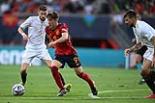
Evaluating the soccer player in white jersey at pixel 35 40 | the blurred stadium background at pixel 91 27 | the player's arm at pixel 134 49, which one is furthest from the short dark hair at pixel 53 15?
the blurred stadium background at pixel 91 27

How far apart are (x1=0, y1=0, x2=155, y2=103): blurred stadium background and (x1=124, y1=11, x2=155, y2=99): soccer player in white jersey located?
57.2 feet

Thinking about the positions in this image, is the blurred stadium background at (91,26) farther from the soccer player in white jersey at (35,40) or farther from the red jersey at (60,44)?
the red jersey at (60,44)

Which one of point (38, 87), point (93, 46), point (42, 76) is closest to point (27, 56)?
point (38, 87)

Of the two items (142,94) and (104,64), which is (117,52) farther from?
(142,94)

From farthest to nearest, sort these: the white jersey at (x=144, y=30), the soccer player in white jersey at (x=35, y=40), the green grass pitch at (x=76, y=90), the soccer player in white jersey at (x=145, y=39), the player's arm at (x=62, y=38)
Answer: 1. the soccer player in white jersey at (x=35, y=40)
2. the player's arm at (x=62, y=38)
3. the white jersey at (x=144, y=30)
4. the soccer player in white jersey at (x=145, y=39)
5. the green grass pitch at (x=76, y=90)

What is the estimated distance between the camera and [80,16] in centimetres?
3722

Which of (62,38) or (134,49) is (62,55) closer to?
(62,38)

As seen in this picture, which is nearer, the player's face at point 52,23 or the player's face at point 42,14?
the player's face at point 52,23

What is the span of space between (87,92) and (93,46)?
61.5 feet

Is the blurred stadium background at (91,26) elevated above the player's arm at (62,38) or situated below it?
below

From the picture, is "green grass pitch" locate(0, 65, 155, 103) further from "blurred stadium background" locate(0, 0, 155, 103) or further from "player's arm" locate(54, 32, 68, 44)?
"blurred stadium background" locate(0, 0, 155, 103)

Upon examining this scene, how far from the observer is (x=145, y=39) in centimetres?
1786

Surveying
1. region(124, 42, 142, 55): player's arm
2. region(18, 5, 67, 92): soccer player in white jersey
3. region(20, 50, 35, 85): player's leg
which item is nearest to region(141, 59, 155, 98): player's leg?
region(124, 42, 142, 55): player's arm

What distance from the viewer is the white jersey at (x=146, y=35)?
17.6 m
